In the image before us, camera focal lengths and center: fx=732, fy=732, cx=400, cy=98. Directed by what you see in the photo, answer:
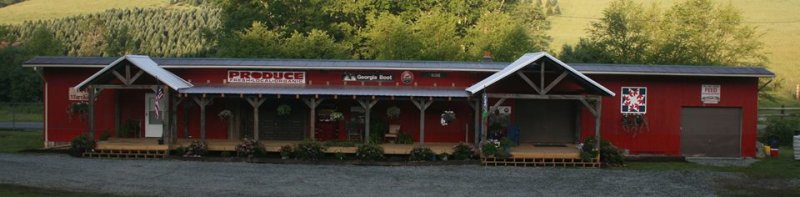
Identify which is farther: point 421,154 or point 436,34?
point 436,34

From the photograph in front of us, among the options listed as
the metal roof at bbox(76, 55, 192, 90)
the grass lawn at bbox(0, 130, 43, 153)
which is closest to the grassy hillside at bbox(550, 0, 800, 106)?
the metal roof at bbox(76, 55, 192, 90)

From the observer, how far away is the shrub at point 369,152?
20.7 metres

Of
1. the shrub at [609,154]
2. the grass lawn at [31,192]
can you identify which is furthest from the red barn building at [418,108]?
the grass lawn at [31,192]

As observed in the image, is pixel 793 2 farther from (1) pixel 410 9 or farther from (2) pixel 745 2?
(1) pixel 410 9

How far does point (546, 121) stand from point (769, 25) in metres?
63.8

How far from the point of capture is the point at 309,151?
68.0 ft

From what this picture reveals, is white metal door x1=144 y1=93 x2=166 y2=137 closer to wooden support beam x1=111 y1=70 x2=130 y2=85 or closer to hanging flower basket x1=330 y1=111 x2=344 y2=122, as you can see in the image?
wooden support beam x1=111 y1=70 x2=130 y2=85

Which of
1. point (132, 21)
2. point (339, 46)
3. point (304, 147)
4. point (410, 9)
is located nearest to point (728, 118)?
point (304, 147)

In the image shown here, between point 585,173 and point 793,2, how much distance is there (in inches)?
3197

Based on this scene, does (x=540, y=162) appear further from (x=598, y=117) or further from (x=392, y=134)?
(x=392, y=134)

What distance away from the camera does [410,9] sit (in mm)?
48531

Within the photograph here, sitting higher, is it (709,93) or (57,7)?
(57,7)

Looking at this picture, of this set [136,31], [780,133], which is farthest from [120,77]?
[136,31]

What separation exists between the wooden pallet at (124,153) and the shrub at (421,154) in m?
7.12
